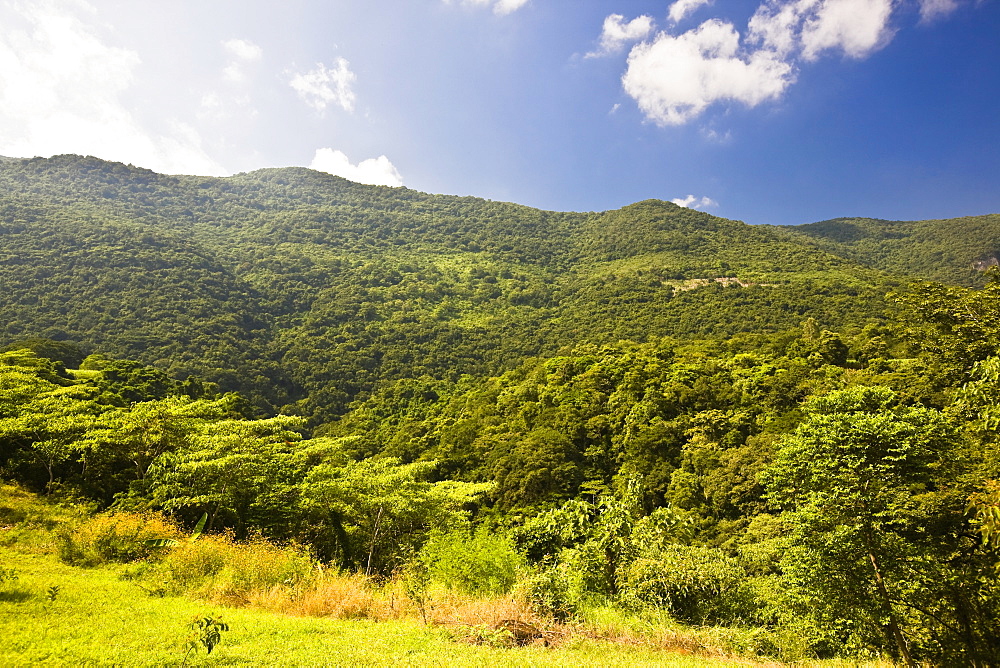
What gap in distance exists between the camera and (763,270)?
337 feet

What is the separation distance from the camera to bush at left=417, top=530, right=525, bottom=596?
10.6 m

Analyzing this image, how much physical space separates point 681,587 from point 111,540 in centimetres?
1364

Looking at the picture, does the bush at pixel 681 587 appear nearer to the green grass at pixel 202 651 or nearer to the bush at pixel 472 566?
the bush at pixel 472 566

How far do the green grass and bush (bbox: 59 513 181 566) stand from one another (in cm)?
186

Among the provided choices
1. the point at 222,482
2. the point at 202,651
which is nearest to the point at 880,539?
the point at 202,651

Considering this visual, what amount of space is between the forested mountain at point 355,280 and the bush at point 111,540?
6923cm

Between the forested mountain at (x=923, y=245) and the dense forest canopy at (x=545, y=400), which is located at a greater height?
the forested mountain at (x=923, y=245)

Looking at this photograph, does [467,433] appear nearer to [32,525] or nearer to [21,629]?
[32,525]

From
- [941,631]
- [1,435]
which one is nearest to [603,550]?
[941,631]

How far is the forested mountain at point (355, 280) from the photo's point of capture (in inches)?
3125

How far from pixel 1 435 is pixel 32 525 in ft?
20.9

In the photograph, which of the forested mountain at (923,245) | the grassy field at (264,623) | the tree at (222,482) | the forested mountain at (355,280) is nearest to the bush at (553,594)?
the grassy field at (264,623)

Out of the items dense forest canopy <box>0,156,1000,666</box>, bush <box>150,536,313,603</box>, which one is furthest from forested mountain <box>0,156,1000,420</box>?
bush <box>150,536,313,603</box>

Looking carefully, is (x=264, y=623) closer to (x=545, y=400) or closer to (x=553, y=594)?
(x=553, y=594)
